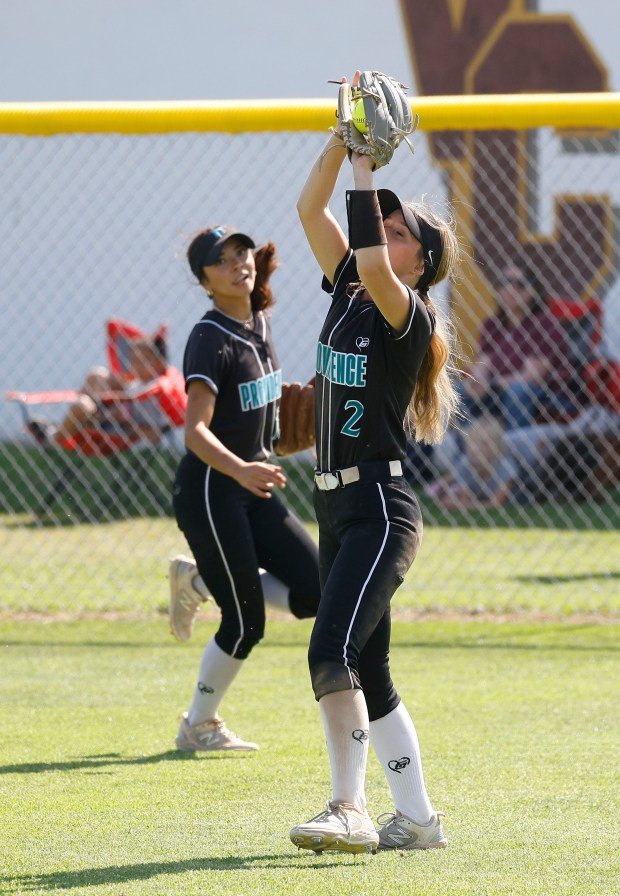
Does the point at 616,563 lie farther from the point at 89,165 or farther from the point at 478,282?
the point at 89,165

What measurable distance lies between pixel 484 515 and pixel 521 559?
2.99ft

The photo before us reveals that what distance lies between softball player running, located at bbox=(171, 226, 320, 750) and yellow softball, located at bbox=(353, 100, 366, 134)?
1.41 meters

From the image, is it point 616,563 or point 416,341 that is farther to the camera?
point 616,563

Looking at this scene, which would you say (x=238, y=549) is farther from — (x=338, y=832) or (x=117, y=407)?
(x=117, y=407)

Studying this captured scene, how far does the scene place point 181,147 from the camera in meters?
8.22

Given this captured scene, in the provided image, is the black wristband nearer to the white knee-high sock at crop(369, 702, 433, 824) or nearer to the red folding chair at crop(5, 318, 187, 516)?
the white knee-high sock at crop(369, 702, 433, 824)

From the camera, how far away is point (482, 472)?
9.72m

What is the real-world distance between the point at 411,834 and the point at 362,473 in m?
0.94

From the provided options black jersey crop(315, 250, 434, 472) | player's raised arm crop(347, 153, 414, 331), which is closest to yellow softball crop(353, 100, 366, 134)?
player's raised arm crop(347, 153, 414, 331)

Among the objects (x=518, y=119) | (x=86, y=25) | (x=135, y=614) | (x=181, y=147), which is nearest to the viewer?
(x=518, y=119)

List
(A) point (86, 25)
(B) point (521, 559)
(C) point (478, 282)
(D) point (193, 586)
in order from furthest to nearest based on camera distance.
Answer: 1. (A) point (86, 25)
2. (C) point (478, 282)
3. (B) point (521, 559)
4. (D) point (193, 586)

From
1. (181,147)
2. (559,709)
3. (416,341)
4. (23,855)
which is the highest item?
(416,341)

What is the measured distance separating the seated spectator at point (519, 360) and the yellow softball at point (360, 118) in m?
6.31

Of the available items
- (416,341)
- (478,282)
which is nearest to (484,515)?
(478,282)
